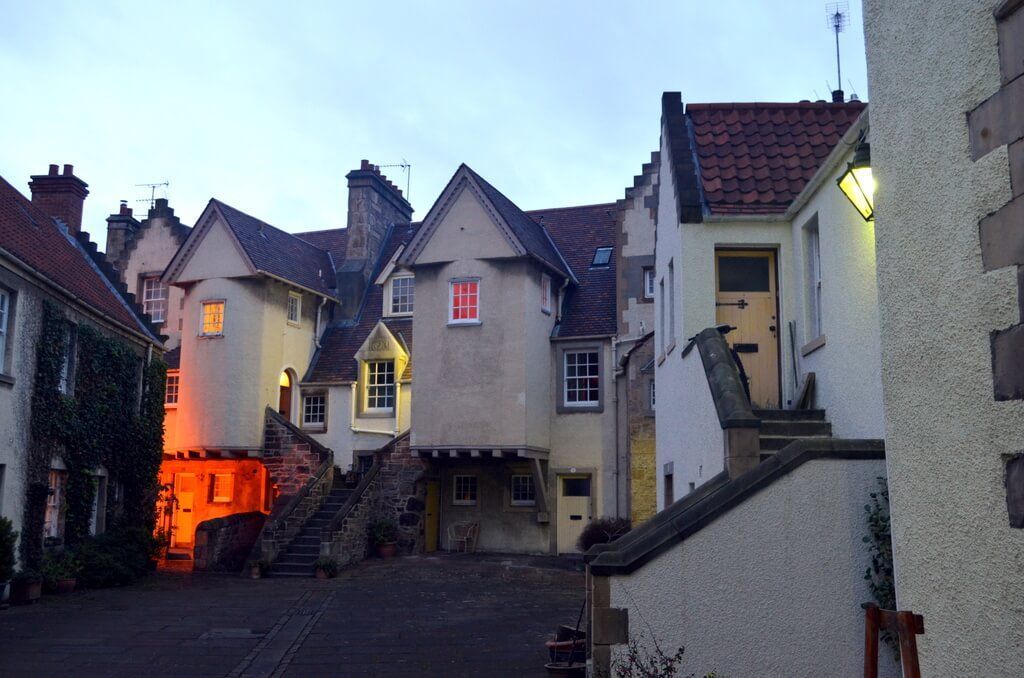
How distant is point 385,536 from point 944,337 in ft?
71.2

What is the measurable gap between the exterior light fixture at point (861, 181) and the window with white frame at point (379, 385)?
21.1 m

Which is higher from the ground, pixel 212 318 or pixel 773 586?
pixel 212 318

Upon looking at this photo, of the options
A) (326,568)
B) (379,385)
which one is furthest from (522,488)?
(326,568)

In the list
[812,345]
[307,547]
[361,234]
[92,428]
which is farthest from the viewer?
[361,234]

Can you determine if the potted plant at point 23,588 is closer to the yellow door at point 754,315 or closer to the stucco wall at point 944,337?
the yellow door at point 754,315

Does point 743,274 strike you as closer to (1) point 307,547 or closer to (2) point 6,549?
(2) point 6,549

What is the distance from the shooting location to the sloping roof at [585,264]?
27516 mm

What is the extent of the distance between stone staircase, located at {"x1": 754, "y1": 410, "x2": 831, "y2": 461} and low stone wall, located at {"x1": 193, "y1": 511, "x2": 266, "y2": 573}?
17.2 metres

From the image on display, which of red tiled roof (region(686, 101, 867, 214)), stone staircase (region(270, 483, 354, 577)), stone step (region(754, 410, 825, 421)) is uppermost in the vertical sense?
red tiled roof (region(686, 101, 867, 214))

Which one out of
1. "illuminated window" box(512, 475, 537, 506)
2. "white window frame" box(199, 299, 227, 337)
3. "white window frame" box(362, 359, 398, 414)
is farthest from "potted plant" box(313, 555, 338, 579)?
"white window frame" box(199, 299, 227, 337)

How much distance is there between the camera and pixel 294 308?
100 feet

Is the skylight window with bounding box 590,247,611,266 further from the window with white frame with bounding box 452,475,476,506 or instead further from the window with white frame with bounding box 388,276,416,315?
the window with white frame with bounding box 452,475,476,506

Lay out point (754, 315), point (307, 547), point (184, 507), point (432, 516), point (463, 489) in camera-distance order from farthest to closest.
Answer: point (184, 507), point (463, 489), point (432, 516), point (307, 547), point (754, 315)

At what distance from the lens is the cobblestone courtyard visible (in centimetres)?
1197
